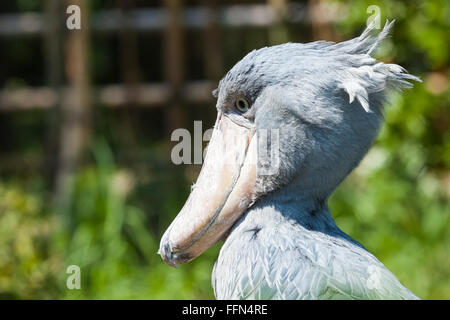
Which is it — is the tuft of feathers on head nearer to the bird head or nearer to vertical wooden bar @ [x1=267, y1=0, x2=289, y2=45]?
the bird head

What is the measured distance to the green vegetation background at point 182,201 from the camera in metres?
3.79

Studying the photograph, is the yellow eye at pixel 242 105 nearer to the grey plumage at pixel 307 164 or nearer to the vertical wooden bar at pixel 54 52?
the grey plumage at pixel 307 164

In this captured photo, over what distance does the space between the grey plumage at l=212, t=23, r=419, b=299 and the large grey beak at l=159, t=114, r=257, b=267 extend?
0.03 metres

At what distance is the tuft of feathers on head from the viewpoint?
1748mm

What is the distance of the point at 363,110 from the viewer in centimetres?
184

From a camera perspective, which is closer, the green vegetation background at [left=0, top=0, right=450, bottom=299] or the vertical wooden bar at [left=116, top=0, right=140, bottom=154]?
the green vegetation background at [left=0, top=0, right=450, bottom=299]

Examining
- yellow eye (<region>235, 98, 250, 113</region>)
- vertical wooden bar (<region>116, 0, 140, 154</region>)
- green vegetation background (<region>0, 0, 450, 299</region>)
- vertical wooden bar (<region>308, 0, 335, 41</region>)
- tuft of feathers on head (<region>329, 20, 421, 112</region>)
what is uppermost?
tuft of feathers on head (<region>329, 20, 421, 112</region>)

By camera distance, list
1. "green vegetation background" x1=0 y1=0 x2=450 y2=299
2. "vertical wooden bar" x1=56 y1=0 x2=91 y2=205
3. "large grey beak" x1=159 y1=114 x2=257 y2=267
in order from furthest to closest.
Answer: "vertical wooden bar" x1=56 y1=0 x2=91 y2=205 → "green vegetation background" x1=0 y1=0 x2=450 y2=299 → "large grey beak" x1=159 y1=114 x2=257 y2=267

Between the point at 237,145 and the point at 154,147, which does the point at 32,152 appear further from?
the point at 237,145

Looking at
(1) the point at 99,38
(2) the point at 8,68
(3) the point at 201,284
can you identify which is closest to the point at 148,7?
(1) the point at 99,38

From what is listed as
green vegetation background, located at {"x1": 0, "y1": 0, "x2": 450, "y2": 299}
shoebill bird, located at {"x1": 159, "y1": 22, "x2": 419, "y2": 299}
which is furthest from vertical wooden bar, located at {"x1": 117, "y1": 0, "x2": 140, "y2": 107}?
shoebill bird, located at {"x1": 159, "y1": 22, "x2": 419, "y2": 299}

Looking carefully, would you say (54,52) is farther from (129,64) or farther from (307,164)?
(307,164)

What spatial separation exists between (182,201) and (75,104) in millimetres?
1041

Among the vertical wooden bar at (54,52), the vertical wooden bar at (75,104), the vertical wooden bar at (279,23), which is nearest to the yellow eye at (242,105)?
the vertical wooden bar at (75,104)
